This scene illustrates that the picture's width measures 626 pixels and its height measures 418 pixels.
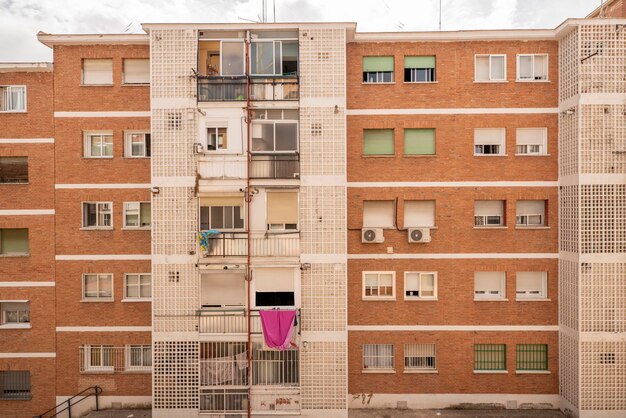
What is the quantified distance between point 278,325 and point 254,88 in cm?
818

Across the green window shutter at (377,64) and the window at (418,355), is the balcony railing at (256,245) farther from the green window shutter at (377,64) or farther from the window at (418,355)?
the green window shutter at (377,64)

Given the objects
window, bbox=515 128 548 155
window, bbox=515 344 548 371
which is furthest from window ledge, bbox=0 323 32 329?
window, bbox=515 128 548 155

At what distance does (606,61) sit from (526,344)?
34.2 feet

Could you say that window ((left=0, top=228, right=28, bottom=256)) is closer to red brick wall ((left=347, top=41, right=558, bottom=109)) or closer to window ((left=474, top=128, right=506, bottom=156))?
red brick wall ((left=347, top=41, right=558, bottom=109))

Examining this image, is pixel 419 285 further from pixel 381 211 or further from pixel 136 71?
pixel 136 71

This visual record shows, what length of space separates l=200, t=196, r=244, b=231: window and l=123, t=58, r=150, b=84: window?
→ 18.1 feet

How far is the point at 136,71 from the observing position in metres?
15.0

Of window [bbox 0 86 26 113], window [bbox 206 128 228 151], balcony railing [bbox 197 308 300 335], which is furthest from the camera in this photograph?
window [bbox 0 86 26 113]

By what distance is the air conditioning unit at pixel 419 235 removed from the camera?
46.8 ft

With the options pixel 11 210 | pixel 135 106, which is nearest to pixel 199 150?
pixel 135 106

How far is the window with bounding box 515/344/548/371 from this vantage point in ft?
47.6

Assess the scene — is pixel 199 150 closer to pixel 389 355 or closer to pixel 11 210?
pixel 11 210

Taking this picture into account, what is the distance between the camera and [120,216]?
48.3ft

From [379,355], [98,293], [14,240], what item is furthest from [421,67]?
[14,240]
